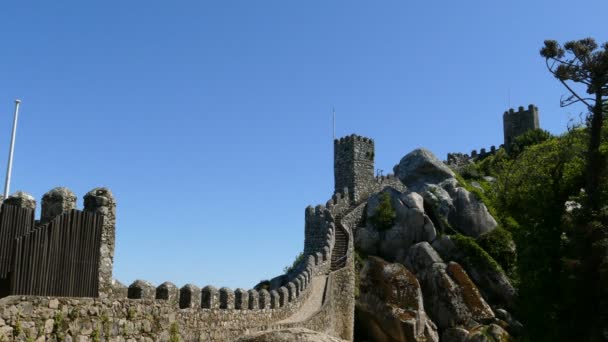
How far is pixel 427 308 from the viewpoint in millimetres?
33719

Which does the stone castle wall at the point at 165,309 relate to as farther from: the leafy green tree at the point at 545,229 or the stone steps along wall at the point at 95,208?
the leafy green tree at the point at 545,229

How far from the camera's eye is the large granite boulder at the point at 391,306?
31.1 metres

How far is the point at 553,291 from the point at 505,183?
296 inches

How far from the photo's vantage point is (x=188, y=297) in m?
15.7

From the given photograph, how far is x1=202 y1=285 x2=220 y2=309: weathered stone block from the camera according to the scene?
1680 centimetres

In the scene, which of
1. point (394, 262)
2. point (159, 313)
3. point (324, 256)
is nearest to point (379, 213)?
point (394, 262)

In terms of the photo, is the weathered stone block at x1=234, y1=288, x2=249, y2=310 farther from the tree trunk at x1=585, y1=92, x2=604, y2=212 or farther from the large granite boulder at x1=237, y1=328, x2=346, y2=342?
the large granite boulder at x1=237, y1=328, x2=346, y2=342

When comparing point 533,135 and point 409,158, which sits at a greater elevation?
point 533,135

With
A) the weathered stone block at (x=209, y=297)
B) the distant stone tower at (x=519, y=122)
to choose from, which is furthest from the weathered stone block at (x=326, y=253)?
the distant stone tower at (x=519, y=122)

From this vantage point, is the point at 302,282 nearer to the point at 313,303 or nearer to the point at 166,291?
the point at 313,303

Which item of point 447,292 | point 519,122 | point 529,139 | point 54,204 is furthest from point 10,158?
point 519,122

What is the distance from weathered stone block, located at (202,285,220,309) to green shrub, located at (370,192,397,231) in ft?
74.2

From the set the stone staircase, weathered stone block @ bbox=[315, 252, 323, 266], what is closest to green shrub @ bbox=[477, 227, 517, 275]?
the stone staircase

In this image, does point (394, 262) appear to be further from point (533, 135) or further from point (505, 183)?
point (533, 135)
